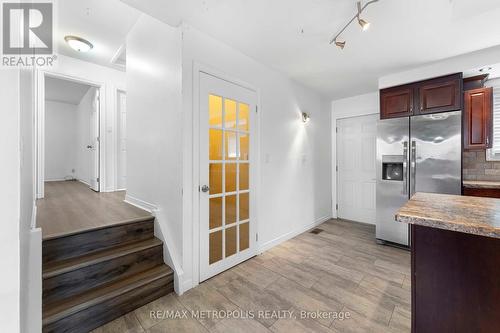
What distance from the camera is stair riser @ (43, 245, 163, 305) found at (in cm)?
155

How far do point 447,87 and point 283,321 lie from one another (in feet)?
11.1

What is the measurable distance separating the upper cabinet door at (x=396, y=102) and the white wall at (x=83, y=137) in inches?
229

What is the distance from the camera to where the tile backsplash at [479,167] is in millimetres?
2713

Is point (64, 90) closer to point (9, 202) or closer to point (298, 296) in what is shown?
point (9, 202)

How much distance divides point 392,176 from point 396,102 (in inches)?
43.4

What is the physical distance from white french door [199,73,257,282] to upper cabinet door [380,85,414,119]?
2.05 m

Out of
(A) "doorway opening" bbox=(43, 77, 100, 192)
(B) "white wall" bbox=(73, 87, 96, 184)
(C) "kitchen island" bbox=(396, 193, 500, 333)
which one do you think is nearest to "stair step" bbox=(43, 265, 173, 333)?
(C) "kitchen island" bbox=(396, 193, 500, 333)

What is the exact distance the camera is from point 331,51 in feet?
8.15

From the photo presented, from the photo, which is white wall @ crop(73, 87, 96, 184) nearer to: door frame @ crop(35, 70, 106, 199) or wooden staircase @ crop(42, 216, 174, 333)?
door frame @ crop(35, 70, 106, 199)

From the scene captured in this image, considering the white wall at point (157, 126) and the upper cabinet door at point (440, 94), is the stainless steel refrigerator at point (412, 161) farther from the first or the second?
the white wall at point (157, 126)

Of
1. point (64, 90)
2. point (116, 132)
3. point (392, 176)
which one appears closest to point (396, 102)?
point (392, 176)

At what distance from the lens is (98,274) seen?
1736mm

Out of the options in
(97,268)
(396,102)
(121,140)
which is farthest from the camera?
(121,140)

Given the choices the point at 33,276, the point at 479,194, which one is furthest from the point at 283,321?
the point at 479,194
